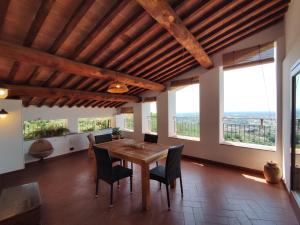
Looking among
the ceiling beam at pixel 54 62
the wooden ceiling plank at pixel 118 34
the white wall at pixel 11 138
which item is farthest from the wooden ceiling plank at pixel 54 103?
the wooden ceiling plank at pixel 118 34

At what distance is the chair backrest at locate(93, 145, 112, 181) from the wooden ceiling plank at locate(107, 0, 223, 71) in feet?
6.17

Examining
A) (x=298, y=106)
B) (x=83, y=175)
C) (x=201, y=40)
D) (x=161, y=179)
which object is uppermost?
(x=201, y=40)

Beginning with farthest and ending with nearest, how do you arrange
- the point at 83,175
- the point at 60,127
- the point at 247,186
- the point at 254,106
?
the point at 60,127
the point at 254,106
the point at 83,175
the point at 247,186

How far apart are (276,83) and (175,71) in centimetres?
246

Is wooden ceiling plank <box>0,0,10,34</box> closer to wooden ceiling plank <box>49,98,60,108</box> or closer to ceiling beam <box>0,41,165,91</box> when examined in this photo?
ceiling beam <box>0,41,165,91</box>

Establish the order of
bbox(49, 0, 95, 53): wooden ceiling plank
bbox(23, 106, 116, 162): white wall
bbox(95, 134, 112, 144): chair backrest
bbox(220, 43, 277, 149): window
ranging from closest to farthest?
1. bbox(49, 0, 95, 53): wooden ceiling plank
2. bbox(220, 43, 277, 149): window
3. bbox(95, 134, 112, 144): chair backrest
4. bbox(23, 106, 116, 162): white wall

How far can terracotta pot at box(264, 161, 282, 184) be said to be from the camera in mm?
2955

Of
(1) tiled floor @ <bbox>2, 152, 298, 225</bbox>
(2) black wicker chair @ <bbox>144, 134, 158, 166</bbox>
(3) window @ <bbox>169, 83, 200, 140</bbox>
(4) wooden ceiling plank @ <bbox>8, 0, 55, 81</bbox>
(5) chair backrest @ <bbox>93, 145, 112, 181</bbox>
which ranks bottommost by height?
(1) tiled floor @ <bbox>2, 152, 298, 225</bbox>

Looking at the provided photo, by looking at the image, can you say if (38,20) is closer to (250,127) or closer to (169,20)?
(169,20)

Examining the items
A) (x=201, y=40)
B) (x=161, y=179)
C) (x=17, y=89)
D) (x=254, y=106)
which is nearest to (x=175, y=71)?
(x=201, y=40)

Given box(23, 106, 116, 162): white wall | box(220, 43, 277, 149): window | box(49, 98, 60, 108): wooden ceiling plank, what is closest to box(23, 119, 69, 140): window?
box(23, 106, 116, 162): white wall

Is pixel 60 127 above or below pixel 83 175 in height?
above

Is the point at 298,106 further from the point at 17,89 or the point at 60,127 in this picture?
the point at 60,127

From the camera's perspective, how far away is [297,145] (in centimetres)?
223
